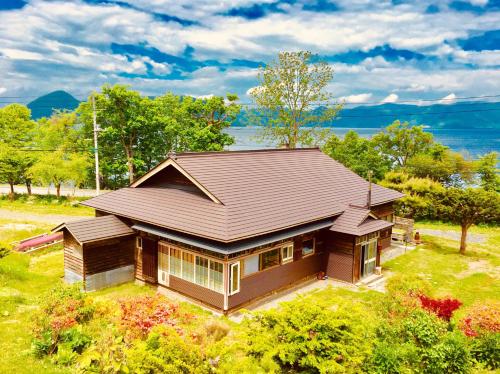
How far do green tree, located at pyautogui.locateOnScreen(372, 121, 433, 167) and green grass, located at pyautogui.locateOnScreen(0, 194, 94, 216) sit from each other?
116ft

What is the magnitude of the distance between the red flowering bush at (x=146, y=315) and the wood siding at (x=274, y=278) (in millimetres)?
3809

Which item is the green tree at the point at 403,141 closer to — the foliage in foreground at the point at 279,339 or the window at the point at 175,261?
the window at the point at 175,261

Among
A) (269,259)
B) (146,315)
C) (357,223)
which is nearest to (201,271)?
(269,259)

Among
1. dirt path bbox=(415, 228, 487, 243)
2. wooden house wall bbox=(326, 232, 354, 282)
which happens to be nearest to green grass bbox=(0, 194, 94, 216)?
wooden house wall bbox=(326, 232, 354, 282)

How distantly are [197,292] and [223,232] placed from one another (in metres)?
3.32

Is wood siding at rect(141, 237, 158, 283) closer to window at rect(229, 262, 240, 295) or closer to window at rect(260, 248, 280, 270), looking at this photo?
window at rect(229, 262, 240, 295)

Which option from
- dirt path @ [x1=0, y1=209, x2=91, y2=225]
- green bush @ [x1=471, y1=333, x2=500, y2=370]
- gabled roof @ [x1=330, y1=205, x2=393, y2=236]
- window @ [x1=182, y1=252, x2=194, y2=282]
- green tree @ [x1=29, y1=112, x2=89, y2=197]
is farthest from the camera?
green tree @ [x1=29, y1=112, x2=89, y2=197]

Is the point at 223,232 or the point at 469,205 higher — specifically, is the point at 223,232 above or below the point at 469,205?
above

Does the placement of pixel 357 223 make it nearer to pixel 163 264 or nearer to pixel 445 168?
pixel 163 264

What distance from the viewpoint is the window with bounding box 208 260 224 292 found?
15164 millimetres

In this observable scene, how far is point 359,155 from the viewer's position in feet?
158

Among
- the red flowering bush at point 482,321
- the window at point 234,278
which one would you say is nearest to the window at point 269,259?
the window at point 234,278

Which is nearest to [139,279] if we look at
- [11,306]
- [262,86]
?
[11,306]

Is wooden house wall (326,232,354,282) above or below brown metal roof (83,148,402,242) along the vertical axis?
below
